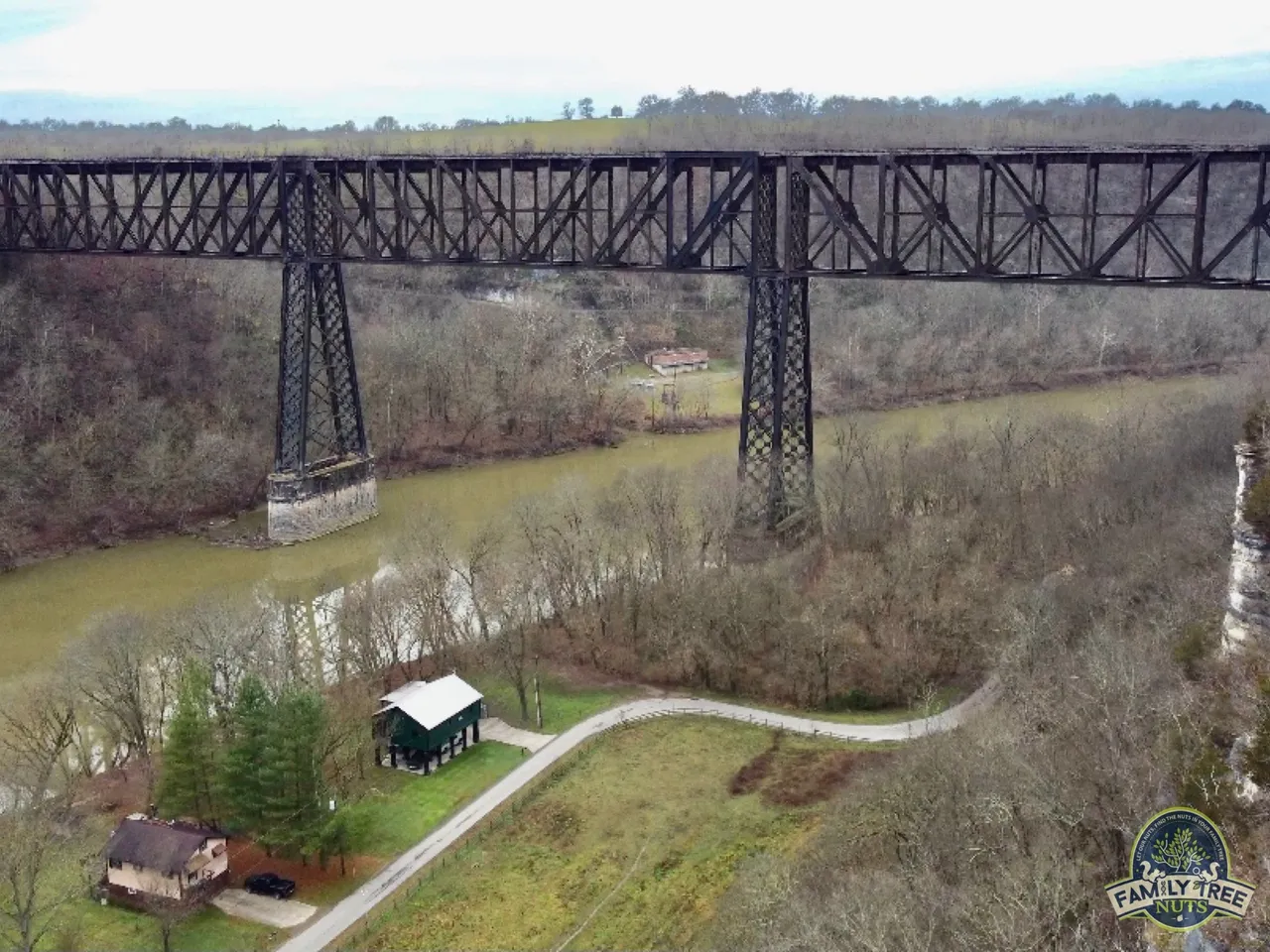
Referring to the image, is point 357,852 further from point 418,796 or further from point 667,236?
point 667,236

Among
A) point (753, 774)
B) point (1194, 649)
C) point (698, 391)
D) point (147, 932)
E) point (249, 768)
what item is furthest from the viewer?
point (698, 391)

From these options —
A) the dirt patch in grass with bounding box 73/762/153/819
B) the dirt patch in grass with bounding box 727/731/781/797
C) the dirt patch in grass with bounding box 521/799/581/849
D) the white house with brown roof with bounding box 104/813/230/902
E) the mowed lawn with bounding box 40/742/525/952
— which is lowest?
the mowed lawn with bounding box 40/742/525/952

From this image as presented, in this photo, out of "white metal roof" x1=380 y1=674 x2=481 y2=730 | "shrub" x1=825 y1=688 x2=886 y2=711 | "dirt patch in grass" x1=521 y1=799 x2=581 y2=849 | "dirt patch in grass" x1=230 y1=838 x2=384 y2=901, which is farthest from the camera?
"shrub" x1=825 y1=688 x2=886 y2=711

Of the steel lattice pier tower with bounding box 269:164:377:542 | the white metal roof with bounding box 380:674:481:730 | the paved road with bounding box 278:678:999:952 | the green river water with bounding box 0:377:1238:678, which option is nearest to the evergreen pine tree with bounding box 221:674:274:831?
the paved road with bounding box 278:678:999:952

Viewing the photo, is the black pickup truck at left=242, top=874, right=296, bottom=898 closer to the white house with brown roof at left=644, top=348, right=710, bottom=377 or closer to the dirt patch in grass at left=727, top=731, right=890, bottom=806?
the dirt patch in grass at left=727, top=731, right=890, bottom=806

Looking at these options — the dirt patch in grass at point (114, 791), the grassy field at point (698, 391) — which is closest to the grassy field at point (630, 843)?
the dirt patch in grass at point (114, 791)

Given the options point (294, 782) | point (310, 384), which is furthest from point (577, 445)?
point (294, 782)

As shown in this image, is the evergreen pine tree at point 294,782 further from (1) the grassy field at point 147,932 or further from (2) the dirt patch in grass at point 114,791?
(2) the dirt patch in grass at point 114,791
